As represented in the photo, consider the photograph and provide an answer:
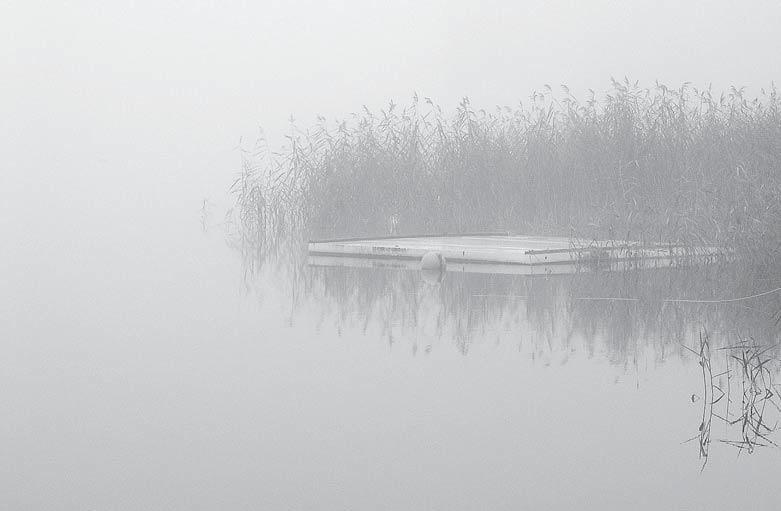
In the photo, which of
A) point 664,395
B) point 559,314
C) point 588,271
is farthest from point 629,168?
point 664,395

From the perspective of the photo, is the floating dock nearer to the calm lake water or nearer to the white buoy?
the white buoy

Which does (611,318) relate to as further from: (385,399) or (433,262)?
(433,262)

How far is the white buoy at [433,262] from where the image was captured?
8180 millimetres

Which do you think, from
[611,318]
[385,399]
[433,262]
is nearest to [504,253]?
[433,262]

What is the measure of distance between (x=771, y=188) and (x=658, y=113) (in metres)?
3.14

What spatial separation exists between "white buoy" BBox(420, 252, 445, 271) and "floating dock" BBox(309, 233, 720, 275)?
0.02 metres

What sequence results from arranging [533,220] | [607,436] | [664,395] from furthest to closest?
[533,220], [664,395], [607,436]

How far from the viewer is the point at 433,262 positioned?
819 cm

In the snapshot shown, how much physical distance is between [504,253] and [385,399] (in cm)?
439

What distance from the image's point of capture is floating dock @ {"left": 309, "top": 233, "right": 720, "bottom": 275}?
25.6 ft

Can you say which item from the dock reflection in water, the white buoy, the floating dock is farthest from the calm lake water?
the white buoy

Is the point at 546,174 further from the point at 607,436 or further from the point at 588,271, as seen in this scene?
the point at 607,436

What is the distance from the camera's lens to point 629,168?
9805 mm

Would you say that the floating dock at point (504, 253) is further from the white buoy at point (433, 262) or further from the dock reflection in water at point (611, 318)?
the dock reflection in water at point (611, 318)
